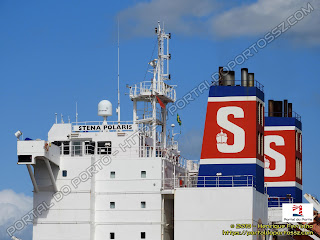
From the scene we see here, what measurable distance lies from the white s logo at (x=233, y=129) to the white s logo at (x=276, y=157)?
1471cm

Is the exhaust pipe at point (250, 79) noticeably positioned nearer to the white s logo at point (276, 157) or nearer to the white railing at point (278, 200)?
the white s logo at point (276, 157)

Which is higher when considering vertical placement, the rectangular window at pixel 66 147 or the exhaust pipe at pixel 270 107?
the exhaust pipe at pixel 270 107

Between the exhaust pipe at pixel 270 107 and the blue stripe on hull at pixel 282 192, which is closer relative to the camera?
the blue stripe on hull at pixel 282 192

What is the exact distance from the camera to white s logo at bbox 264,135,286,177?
79.1 metres

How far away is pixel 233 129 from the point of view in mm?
64688

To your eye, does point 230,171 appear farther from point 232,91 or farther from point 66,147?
point 66,147

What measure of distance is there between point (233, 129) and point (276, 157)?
1535 cm

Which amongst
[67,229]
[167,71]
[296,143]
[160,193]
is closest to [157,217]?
[160,193]

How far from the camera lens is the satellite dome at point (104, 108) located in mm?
67250

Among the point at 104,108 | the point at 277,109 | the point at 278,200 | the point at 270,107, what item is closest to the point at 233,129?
the point at 104,108

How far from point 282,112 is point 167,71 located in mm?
16596

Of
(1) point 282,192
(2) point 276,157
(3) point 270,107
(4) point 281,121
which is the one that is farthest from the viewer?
(3) point 270,107

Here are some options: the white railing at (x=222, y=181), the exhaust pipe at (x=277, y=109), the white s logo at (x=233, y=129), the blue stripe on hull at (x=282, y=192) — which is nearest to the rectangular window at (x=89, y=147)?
the white railing at (x=222, y=181)

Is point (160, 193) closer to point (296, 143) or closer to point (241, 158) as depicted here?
point (241, 158)
